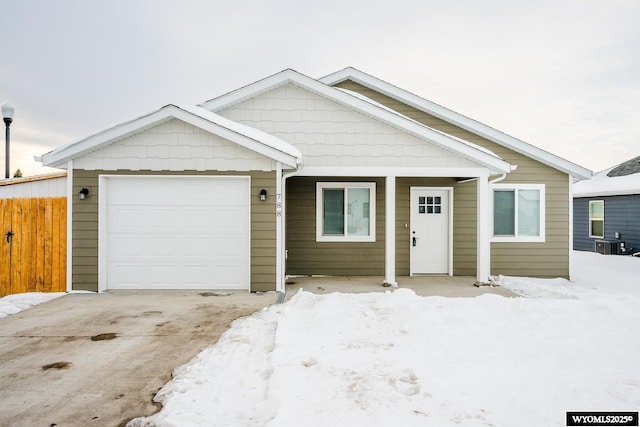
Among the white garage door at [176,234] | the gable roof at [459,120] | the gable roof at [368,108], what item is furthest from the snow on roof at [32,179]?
the gable roof at [459,120]

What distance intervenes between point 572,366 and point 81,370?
521 cm

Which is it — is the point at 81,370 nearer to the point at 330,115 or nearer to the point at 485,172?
the point at 330,115

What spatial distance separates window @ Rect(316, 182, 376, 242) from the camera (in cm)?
998

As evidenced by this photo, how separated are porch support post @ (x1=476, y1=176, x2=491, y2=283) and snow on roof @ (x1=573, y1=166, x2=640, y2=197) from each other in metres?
10.1

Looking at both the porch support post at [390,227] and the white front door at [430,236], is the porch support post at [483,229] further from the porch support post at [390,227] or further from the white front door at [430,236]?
the porch support post at [390,227]

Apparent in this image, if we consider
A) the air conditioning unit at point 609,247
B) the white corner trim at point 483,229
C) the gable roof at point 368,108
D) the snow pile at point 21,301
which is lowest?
the snow pile at point 21,301

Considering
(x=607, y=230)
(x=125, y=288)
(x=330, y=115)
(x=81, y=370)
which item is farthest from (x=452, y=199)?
(x=607, y=230)

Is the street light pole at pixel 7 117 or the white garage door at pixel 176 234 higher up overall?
the street light pole at pixel 7 117

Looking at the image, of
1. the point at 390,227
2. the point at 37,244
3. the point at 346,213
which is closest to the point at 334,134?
the point at 346,213

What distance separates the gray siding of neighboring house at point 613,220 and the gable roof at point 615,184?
40cm

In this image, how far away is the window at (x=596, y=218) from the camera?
1673cm

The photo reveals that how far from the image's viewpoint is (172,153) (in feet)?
25.6

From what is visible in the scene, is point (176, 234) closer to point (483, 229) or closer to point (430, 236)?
point (430, 236)

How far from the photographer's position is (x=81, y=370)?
4.02 meters
